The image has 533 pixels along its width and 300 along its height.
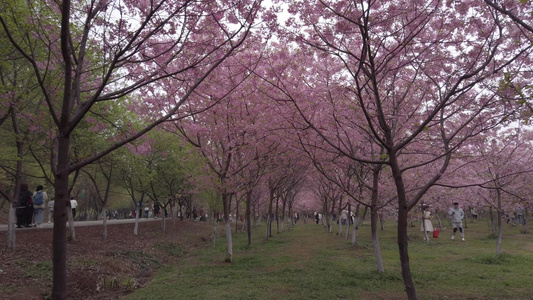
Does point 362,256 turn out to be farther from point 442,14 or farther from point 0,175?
point 0,175

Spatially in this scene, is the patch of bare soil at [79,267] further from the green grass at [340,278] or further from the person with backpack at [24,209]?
the person with backpack at [24,209]

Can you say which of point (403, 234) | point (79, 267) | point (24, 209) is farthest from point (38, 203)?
point (403, 234)

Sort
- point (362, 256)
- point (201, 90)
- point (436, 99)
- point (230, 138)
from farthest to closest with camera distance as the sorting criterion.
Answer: point (362, 256) → point (230, 138) → point (201, 90) → point (436, 99)

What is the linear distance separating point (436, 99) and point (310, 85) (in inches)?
118

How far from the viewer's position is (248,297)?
22.6ft

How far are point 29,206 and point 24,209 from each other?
13.4 inches

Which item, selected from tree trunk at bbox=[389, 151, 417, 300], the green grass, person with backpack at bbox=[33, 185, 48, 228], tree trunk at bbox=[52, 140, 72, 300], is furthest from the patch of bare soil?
tree trunk at bbox=[389, 151, 417, 300]

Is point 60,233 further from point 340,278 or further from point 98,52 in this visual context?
point 340,278

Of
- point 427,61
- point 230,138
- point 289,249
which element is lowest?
point 289,249

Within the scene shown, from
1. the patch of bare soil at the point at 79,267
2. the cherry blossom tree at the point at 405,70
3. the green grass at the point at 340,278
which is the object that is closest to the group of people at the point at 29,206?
the patch of bare soil at the point at 79,267

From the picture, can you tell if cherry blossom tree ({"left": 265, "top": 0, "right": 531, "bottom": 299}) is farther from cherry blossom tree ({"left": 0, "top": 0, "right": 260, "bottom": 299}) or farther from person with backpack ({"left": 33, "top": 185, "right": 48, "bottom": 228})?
person with backpack ({"left": 33, "top": 185, "right": 48, "bottom": 228})

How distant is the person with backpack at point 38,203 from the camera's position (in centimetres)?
1438

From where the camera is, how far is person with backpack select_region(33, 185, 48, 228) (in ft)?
47.2

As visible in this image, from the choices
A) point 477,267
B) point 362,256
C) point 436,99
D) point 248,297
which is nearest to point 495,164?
point 477,267
